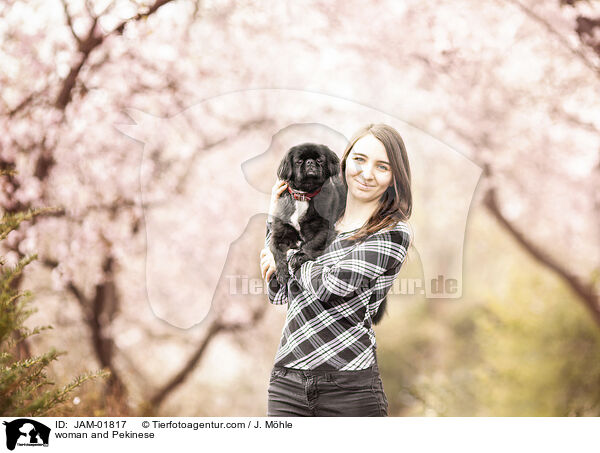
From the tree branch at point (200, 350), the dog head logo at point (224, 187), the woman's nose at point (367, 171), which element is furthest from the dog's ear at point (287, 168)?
the tree branch at point (200, 350)

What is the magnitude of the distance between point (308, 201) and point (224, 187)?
92cm

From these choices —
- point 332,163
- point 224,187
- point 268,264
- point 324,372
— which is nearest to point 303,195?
point 332,163

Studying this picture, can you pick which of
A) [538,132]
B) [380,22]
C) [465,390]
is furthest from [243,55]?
[465,390]

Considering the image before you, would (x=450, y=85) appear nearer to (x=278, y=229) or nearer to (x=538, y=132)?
(x=538, y=132)

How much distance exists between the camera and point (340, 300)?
1.62m

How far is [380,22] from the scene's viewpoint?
2637mm

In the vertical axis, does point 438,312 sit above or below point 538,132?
below

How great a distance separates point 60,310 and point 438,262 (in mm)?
1876

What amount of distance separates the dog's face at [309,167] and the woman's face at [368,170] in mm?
62
